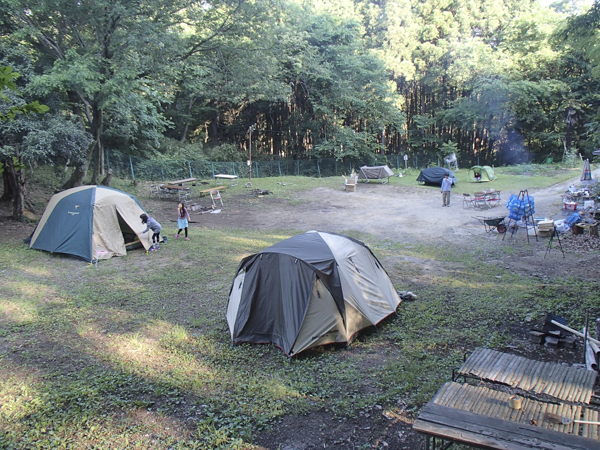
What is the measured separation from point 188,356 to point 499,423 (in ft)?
13.5

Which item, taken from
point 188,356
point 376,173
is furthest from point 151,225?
point 376,173

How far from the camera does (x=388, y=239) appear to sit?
12789mm

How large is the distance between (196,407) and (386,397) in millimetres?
2149

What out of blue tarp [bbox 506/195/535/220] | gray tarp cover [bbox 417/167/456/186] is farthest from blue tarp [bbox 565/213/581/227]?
gray tarp cover [bbox 417/167/456/186]

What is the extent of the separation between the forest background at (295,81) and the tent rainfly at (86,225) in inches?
96.8

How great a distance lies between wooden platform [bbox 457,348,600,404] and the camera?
12.6 feet

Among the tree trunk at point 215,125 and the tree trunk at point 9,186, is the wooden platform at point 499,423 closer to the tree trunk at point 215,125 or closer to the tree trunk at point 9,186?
the tree trunk at point 9,186

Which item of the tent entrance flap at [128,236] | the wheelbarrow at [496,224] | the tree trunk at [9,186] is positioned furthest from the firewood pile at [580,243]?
the tree trunk at [9,186]

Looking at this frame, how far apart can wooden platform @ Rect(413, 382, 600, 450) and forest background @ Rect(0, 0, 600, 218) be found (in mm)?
12489

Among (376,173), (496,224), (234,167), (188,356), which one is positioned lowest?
(188,356)

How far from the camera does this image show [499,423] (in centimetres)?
322

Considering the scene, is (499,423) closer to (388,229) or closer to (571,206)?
(388,229)

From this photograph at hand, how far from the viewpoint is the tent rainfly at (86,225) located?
10562mm

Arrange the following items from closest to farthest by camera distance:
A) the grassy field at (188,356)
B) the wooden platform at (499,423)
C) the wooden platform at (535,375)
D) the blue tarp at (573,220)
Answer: the wooden platform at (499,423), the wooden platform at (535,375), the grassy field at (188,356), the blue tarp at (573,220)
